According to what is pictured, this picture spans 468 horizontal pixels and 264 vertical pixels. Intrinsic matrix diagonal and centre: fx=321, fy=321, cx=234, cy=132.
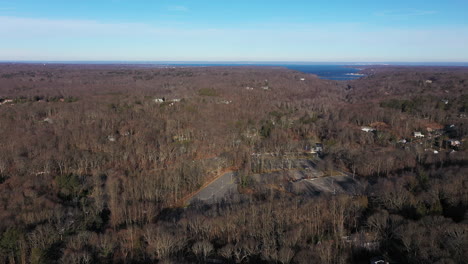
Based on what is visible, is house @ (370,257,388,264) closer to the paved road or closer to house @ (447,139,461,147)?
the paved road

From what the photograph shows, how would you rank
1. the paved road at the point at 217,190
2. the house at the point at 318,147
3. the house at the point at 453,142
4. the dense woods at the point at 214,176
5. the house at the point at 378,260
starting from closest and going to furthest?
the house at the point at 378,260 → the dense woods at the point at 214,176 → the paved road at the point at 217,190 → the house at the point at 453,142 → the house at the point at 318,147

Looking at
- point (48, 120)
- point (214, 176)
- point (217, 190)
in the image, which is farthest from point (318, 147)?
point (48, 120)

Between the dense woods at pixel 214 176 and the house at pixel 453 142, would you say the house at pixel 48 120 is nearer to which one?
the dense woods at pixel 214 176

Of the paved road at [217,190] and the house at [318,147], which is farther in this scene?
the house at [318,147]

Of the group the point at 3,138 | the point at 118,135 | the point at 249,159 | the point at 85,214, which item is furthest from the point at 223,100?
the point at 85,214

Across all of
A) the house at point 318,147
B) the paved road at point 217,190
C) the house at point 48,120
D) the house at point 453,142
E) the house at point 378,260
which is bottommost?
the paved road at point 217,190

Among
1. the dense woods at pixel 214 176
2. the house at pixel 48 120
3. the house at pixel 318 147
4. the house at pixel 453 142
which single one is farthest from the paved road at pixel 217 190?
the house at pixel 48 120
